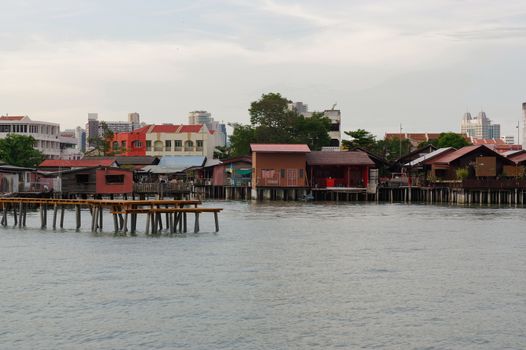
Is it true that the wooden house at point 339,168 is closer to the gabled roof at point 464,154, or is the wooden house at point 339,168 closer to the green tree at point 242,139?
the gabled roof at point 464,154

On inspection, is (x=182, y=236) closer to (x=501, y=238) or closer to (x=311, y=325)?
(x=501, y=238)

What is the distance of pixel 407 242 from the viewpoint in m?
40.3

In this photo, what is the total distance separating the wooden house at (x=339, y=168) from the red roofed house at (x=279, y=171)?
1.94 metres

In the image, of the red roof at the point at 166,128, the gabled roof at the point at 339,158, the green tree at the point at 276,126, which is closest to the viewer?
the gabled roof at the point at 339,158

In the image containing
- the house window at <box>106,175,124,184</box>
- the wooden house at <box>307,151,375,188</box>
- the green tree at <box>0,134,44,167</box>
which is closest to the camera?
the house window at <box>106,175,124,184</box>

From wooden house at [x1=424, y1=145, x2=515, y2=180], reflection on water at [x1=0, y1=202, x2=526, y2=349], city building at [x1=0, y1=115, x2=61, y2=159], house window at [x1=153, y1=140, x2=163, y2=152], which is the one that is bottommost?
reflection on water at [x1=0, y1=202, x2=526, y2=349]

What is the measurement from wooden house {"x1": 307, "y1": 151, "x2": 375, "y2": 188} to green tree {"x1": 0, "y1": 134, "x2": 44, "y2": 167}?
1367 inches

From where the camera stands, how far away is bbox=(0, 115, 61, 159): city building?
11750cm

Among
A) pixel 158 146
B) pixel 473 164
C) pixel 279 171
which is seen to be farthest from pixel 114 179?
pixel 158 146

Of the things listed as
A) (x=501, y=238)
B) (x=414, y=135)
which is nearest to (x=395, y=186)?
(x=501, y=238)

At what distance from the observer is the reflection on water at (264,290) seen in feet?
65.8

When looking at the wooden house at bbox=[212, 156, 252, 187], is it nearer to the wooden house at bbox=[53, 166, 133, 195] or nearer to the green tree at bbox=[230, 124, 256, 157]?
the green tree at bbox=[230, 124, 256, 157]

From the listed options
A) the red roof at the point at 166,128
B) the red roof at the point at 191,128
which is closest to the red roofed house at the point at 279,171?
the red roof at the point at 191,128

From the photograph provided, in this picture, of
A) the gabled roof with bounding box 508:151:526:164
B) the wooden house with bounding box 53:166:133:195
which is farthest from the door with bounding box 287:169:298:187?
the gabled roof with bounding box 508:151:526:164
